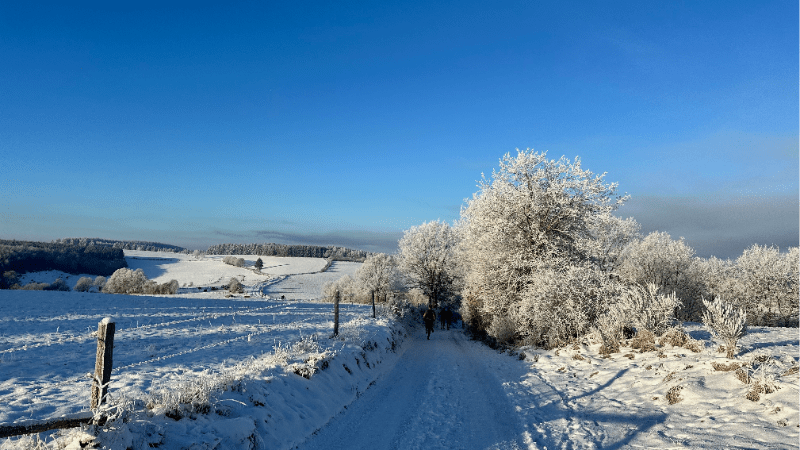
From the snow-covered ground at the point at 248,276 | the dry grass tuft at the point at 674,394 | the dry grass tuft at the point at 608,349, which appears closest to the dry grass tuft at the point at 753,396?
the dry grass tuft at the point at 674,394

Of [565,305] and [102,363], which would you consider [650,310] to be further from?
[102,363]

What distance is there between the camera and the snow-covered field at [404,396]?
5.75 metres

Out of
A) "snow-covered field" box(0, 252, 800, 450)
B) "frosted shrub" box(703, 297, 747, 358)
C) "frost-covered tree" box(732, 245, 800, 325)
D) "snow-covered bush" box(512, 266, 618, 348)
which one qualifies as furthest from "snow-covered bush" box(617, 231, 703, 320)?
"frosted shrub" box(703, 297, 747, 358)

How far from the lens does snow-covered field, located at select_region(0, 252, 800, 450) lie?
226 inches

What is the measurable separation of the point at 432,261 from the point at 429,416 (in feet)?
117

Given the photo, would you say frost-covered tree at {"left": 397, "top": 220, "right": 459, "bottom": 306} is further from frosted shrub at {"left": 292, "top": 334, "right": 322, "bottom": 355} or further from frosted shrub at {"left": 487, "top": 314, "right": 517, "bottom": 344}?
frosted shrub at {"left": 292, "top": 334, "right": 322, "bottom": 355}

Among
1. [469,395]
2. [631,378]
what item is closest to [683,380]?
[631,378]

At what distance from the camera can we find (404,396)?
9750 millimetres

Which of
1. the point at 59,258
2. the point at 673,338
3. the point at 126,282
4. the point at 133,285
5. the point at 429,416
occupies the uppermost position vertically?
the point at 673,338

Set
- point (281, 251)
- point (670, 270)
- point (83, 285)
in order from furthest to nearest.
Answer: point (281, 251), point (83, 285), point (670, 270)

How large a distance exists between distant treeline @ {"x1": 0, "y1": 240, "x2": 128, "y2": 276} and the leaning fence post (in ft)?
303

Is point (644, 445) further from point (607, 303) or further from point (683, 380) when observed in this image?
point (607, 303)

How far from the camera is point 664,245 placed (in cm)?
3647

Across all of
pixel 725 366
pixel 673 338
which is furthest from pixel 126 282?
pixel 725 366
